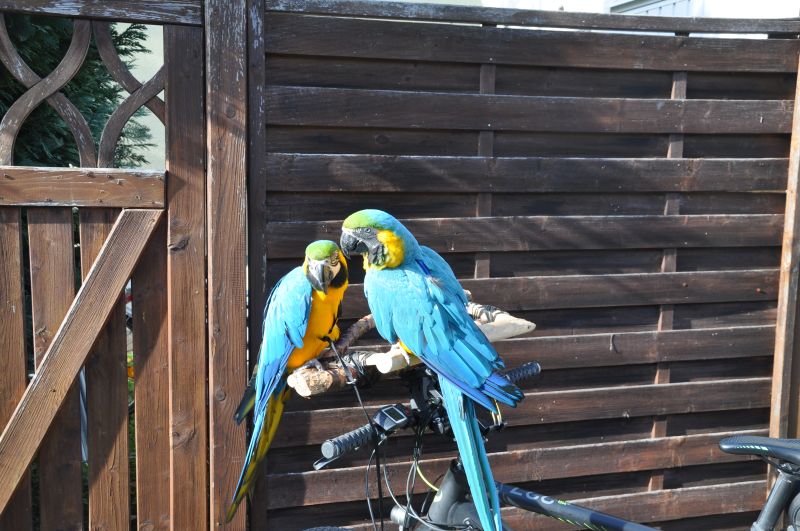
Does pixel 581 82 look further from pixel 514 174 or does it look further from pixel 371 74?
pixel 371 74

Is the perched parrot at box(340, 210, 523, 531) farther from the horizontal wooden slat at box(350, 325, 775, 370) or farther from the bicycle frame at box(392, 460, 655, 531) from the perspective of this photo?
the horizontal wooden slat at box(350, 325, 775, 370)

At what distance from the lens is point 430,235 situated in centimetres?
297

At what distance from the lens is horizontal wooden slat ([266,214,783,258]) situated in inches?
112

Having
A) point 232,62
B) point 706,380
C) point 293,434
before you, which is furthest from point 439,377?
point 706,380

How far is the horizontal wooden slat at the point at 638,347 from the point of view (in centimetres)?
314

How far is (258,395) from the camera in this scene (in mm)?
2320

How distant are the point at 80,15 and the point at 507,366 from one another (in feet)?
7.00

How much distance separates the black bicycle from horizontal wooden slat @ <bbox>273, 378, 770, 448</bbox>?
2.86 feet

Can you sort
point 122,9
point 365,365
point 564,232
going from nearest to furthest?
point 365,365
point 122,9
point 564,232

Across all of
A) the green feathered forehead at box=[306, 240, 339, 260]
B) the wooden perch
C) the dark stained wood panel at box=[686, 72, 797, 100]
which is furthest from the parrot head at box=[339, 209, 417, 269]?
the dark stained wood panel at box=[686, 72, 797, 100]

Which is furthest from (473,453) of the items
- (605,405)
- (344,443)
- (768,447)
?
(605,405)

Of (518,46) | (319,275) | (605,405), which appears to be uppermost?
(518,46)

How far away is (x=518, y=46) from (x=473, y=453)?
71.2 inches

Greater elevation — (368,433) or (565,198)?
(565,198)
